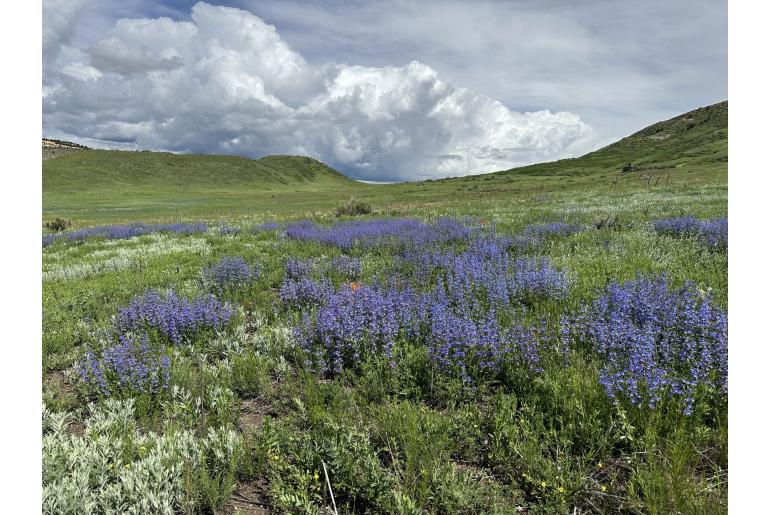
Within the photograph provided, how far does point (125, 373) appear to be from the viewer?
16.8 ft

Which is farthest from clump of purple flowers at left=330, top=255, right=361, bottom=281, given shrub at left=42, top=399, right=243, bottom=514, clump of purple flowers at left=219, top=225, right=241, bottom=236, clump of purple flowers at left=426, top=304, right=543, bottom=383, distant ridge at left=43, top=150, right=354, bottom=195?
distant ridge at left=43, top=150, right=354, bottom=195

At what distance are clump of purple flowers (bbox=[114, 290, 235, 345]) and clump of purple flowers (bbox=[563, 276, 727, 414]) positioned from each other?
5.79 meters

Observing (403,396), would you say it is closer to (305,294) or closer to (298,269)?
(305,294)

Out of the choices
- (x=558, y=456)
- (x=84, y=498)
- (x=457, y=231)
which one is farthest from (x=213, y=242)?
(x=558, y=456)

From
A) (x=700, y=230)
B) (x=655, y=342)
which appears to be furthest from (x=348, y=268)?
(x=700, y=230)

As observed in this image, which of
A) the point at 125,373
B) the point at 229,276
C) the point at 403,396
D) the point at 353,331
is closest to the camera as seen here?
the point at 403,396

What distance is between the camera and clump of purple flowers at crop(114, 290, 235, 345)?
6711 mm

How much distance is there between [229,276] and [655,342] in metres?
8.95

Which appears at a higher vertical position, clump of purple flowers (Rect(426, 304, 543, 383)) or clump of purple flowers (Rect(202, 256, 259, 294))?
clump of purple flowers (Rect(202, 256, 259, 294))

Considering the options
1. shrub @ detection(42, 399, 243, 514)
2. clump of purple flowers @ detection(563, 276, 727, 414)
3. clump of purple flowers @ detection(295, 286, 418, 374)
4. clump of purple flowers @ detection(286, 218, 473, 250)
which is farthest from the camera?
clump of purple flowers @ detection(286, 218, 473, 250)

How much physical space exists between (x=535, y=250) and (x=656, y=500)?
9.12 m

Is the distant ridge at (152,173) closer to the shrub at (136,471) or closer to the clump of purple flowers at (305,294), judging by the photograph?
the clump of purple flowers at (305,294)

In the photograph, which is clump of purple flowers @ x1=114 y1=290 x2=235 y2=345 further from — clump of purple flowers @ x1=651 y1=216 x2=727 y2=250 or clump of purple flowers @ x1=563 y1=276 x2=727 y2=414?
clump of purple flowers @ x1=651 y1=216 x2=727 y2=250
